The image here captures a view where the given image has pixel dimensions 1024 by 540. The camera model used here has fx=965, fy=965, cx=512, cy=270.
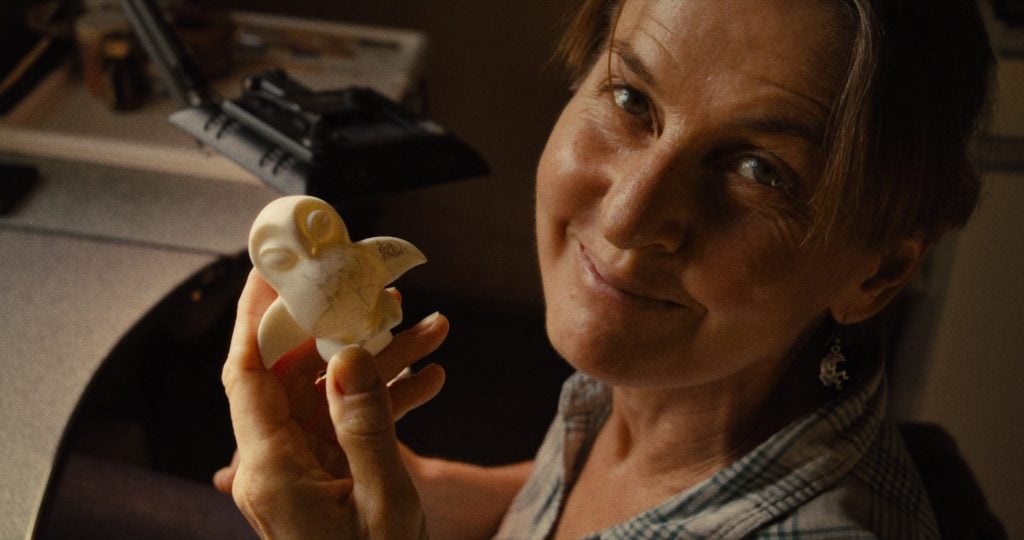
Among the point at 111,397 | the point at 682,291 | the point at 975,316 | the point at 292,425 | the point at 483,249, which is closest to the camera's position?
the point at 292,425

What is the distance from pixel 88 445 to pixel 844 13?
1852 millimetres

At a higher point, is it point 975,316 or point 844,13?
point 844,13

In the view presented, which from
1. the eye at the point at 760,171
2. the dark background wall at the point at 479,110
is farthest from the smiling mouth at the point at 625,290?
the dark background wall at the point at 479,110

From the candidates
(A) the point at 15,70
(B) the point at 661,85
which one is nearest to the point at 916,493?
(B) the point at 661,85

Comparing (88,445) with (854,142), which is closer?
(854,142)

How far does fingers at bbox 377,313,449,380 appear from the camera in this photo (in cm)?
75

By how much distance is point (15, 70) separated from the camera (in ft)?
5.49

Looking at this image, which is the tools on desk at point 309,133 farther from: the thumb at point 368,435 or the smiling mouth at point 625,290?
the thumb at point 368,435

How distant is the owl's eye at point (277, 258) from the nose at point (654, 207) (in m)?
0.27

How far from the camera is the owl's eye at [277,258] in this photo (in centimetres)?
69

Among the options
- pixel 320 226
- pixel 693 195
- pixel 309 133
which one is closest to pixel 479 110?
pixel 309 133

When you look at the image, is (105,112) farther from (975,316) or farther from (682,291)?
(975,316)

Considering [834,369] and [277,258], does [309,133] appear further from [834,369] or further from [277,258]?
[834,369]

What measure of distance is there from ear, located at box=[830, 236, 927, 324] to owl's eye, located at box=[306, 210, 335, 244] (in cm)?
49
